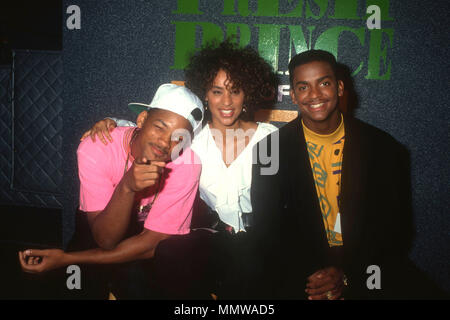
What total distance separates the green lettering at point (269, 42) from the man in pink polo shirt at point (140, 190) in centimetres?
121

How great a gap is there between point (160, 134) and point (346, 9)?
2.05 m

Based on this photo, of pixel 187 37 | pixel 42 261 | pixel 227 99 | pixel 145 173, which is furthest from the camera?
pixel 187 37

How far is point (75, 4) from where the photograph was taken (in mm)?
2729

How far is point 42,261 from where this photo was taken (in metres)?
1.41

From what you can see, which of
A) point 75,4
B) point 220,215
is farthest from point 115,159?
point 75,4

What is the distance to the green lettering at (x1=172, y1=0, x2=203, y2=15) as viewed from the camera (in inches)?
100

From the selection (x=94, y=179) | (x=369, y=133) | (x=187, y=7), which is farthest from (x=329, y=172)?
(x=187, y=7)

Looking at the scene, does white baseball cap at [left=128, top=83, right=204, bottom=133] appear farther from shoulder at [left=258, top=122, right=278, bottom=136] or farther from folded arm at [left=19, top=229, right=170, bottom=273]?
folded arm at [left=19, top=229, right=170, bottom=273]

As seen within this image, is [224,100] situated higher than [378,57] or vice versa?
[378,57]

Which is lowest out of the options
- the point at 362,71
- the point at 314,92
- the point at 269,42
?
the point at 314,92

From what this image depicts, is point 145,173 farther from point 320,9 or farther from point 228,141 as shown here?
point 320,9

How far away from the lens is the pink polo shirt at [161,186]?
1574 millimetres

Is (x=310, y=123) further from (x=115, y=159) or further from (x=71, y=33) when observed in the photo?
(x=71, y=33)

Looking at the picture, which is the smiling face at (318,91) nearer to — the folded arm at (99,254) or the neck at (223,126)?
the neck at (223,126)
